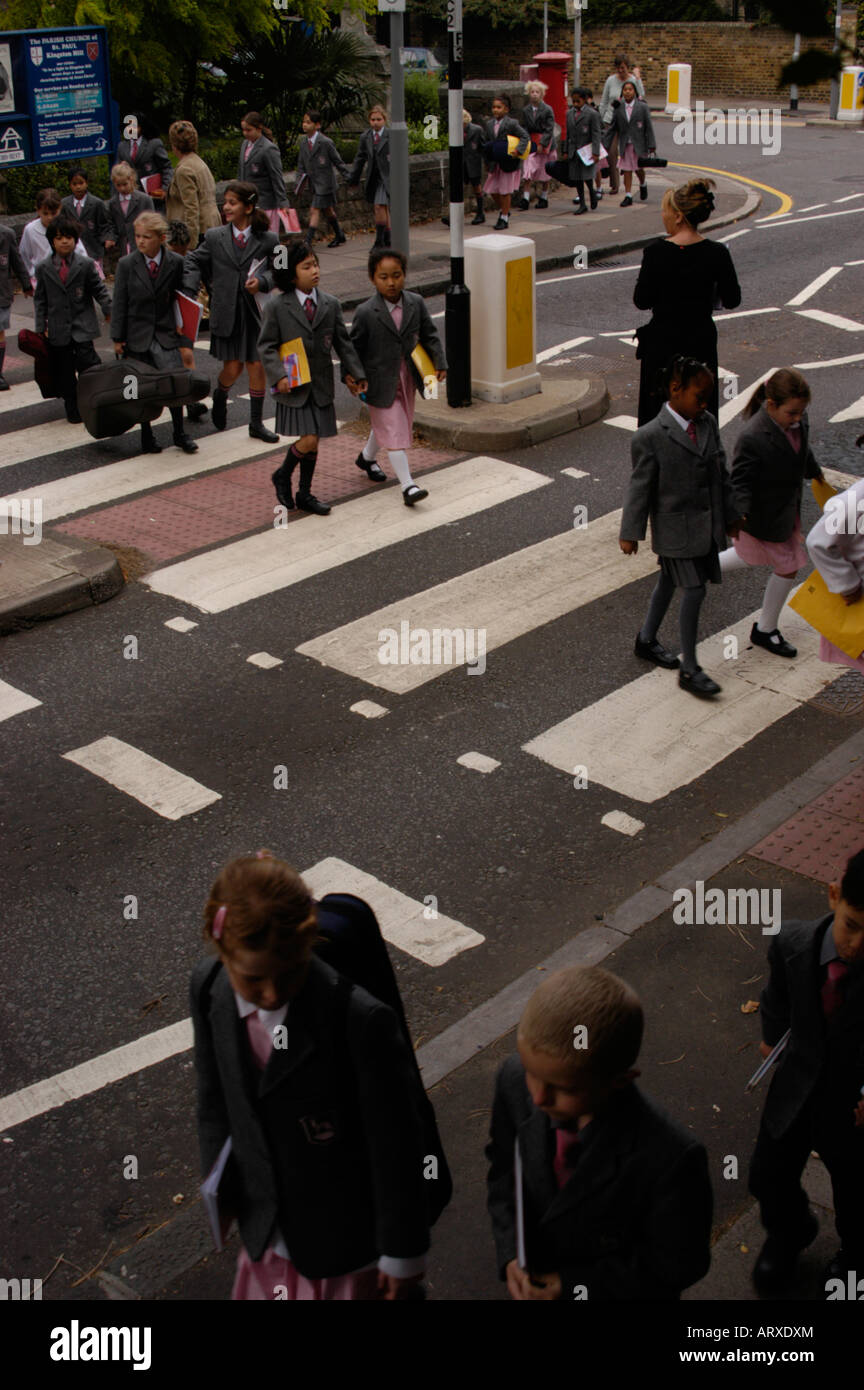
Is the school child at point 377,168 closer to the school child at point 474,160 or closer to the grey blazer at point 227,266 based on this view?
the school child at point 474,160

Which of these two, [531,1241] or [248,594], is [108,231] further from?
[531,1241]

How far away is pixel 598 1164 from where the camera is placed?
293 centimetres

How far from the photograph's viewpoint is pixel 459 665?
8180 millimetres

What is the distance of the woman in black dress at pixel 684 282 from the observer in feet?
29.2

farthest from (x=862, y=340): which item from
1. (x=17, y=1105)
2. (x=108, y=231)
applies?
(x=17, y=1105)

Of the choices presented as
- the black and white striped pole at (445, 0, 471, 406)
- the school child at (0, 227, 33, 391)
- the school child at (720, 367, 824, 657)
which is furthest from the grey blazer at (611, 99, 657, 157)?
the school child at (720, 367, 824, 657)

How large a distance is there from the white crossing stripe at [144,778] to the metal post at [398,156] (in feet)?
37.9

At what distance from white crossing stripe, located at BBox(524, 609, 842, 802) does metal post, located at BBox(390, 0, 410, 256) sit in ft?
35.3

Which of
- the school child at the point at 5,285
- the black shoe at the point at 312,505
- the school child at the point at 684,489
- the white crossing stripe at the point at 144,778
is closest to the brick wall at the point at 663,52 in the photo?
the school child at the point at 5,285

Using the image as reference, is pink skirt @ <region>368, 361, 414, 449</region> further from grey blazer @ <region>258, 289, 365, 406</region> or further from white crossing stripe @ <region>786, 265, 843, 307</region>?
white crossing stripe @ <region>786, 265, 843, 307</region>

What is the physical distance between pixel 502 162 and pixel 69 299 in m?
11.2
